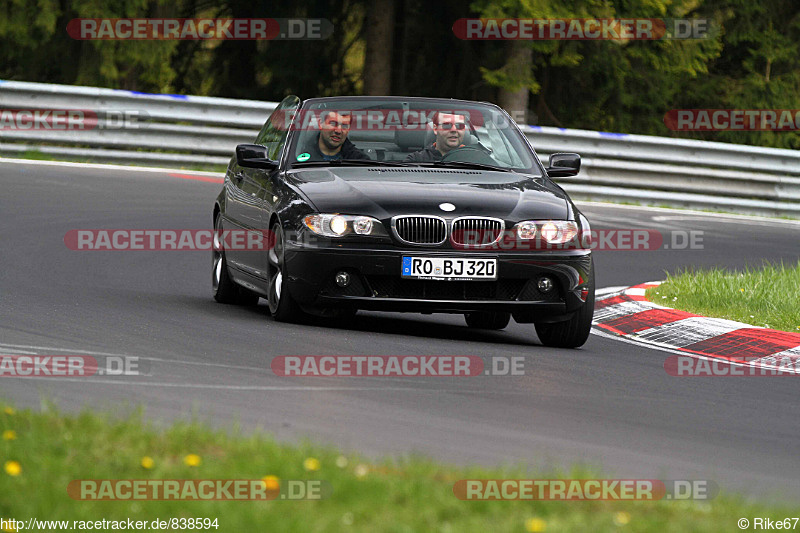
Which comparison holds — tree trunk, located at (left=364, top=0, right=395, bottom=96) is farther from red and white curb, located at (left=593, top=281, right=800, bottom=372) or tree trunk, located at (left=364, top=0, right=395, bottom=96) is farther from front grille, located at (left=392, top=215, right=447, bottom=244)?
front grille, located at (left=392, top=215, right=447, bottom=244)

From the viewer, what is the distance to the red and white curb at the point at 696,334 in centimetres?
949

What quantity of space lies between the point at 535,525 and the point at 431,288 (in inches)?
180

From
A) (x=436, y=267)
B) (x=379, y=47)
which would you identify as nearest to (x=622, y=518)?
(x=436, y=267)

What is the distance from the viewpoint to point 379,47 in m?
26.5

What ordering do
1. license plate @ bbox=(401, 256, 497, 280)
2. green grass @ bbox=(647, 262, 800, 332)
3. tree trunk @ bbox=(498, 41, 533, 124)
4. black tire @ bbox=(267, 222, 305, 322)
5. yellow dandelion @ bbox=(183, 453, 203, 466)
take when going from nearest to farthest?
yellow dandelion @ bbox=(183, 453, 203, 466) < license plate @ bbox=(401, 256, 497, 280) < black tire @ bbox=(267, 222, 305, 322) < green grass @ bbox=(647, 262, 800, 332) < tree trunk @ bbox=(498, 41, 533, 124)

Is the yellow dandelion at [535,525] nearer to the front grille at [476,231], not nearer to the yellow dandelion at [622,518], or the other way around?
the yellow dandelion at [622,518]

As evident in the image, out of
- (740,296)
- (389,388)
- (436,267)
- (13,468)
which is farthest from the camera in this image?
(740,296)

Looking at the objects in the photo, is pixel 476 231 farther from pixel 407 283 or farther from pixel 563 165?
pixel 563 165

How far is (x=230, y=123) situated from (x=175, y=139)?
767 millimetres

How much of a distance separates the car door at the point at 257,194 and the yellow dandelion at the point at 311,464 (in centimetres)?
473

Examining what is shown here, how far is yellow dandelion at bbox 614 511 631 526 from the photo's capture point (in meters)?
4.25

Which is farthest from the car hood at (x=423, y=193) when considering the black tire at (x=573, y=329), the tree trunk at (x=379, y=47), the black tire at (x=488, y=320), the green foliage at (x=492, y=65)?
the tree trunk at (x=379, y=47)

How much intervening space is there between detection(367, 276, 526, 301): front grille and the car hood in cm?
40

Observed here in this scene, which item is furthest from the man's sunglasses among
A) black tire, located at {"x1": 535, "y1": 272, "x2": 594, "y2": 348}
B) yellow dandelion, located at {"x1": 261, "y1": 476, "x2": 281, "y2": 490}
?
yellow dandelion, located at {"x1": 261, "y1": 476, "x2": 281, "y2": 490}
